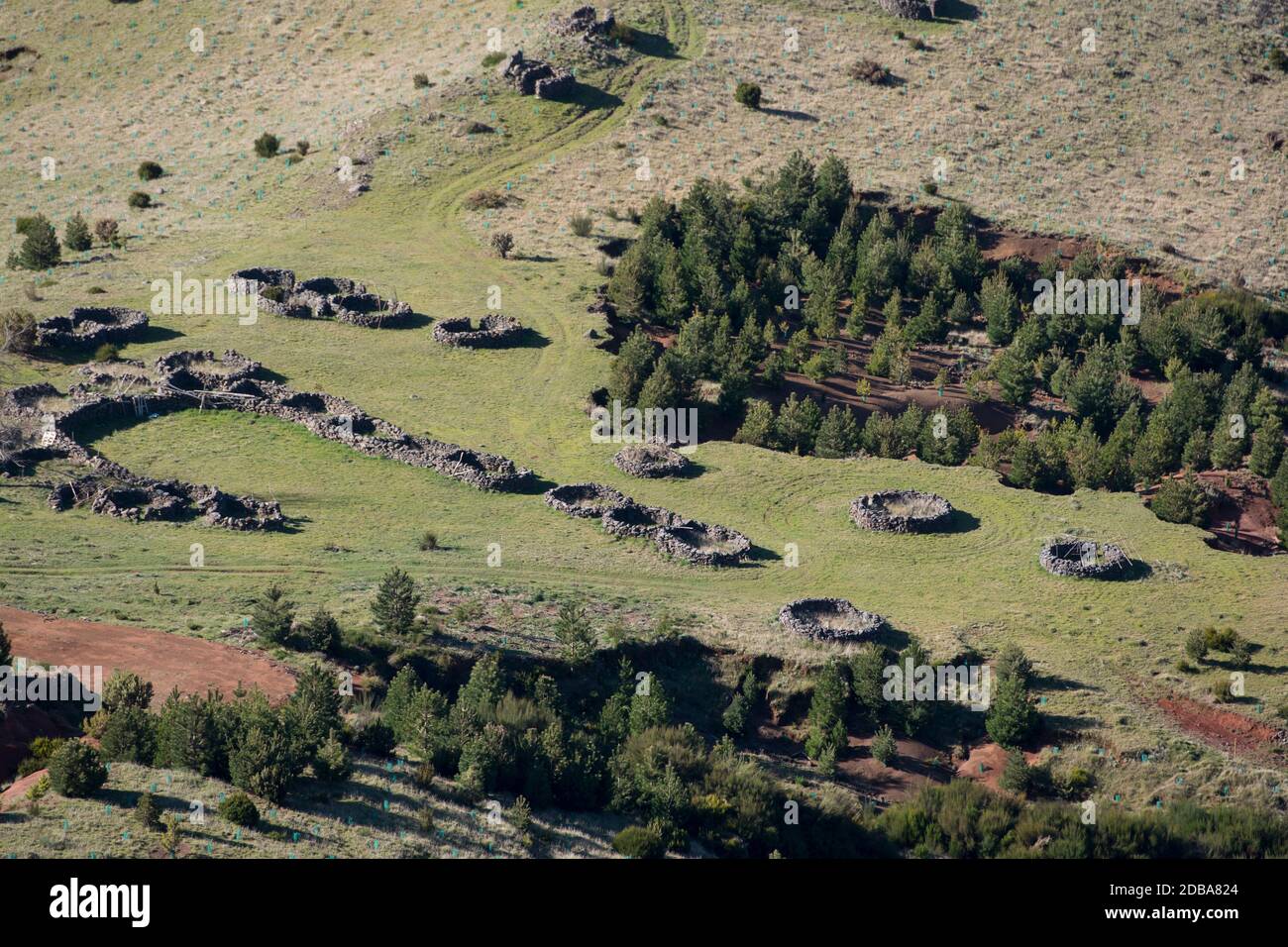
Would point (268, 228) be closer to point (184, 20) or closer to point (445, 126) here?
point (445, 126)

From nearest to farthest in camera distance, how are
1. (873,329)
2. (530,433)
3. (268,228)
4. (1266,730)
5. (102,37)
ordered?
(1266,730) → (530,433) → (873,329) → (268,228) → (102,37)

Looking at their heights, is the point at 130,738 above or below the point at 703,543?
below

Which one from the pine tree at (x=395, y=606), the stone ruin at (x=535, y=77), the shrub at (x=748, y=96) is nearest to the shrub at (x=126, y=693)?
the pine tree at (x=395, y=606)

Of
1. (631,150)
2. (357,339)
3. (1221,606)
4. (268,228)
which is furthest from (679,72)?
(1221,606)

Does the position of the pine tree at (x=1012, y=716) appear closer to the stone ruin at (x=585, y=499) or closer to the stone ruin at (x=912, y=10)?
the stone ruin at (x=585, y=499)

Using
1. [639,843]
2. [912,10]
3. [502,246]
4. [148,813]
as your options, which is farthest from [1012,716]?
[912,10]

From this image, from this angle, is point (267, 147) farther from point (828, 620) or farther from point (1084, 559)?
point (1084, 559)

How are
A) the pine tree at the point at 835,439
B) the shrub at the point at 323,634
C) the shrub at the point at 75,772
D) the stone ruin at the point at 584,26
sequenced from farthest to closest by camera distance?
1. the stone ruin at the point at 584,26
2. the pine tree at the point at 835,439
3. the shrub at the point at 323,634
4. the shrub at the point at 75,772
